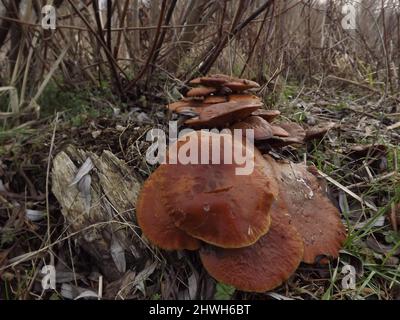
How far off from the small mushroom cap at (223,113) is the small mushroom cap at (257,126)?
0.04 metres

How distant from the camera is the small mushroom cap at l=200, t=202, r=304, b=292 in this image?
1901mm

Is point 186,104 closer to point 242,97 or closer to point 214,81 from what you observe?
point 214,81

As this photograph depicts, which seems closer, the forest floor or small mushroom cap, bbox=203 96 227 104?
the forest floor

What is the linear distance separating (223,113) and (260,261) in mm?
941

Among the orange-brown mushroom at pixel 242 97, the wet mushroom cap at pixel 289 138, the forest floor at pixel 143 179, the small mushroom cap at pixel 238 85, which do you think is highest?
the small mushroom cap at pixel 238 85

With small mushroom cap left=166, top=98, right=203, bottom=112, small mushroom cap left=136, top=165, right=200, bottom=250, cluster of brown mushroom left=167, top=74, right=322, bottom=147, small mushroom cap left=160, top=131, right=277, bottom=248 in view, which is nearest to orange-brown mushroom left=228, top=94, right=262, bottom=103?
cluster of brown mushroom left=167, top=74, right=322, bottom=147

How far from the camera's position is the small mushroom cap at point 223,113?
2326 mm

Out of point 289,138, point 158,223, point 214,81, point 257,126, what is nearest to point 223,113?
point 257,126

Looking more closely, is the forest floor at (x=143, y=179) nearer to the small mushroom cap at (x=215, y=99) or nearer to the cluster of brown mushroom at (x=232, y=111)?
the cluster of brown mushroom at (x=232, y=111)

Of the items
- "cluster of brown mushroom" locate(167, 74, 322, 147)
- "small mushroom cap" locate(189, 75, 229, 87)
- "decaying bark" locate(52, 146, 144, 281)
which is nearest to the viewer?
"decaying bark" locate(52, 146, 144, 281)

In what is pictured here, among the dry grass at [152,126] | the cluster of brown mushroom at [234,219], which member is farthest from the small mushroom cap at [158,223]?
the dry grass at [152,126]

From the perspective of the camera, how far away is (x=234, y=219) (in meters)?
1.88

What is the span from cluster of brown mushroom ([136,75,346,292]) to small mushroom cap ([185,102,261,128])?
0.7 inches

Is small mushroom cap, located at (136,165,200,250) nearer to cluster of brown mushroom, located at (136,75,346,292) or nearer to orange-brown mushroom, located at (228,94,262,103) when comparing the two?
cluster of brown mushroom, located at (136,75,346,292)
